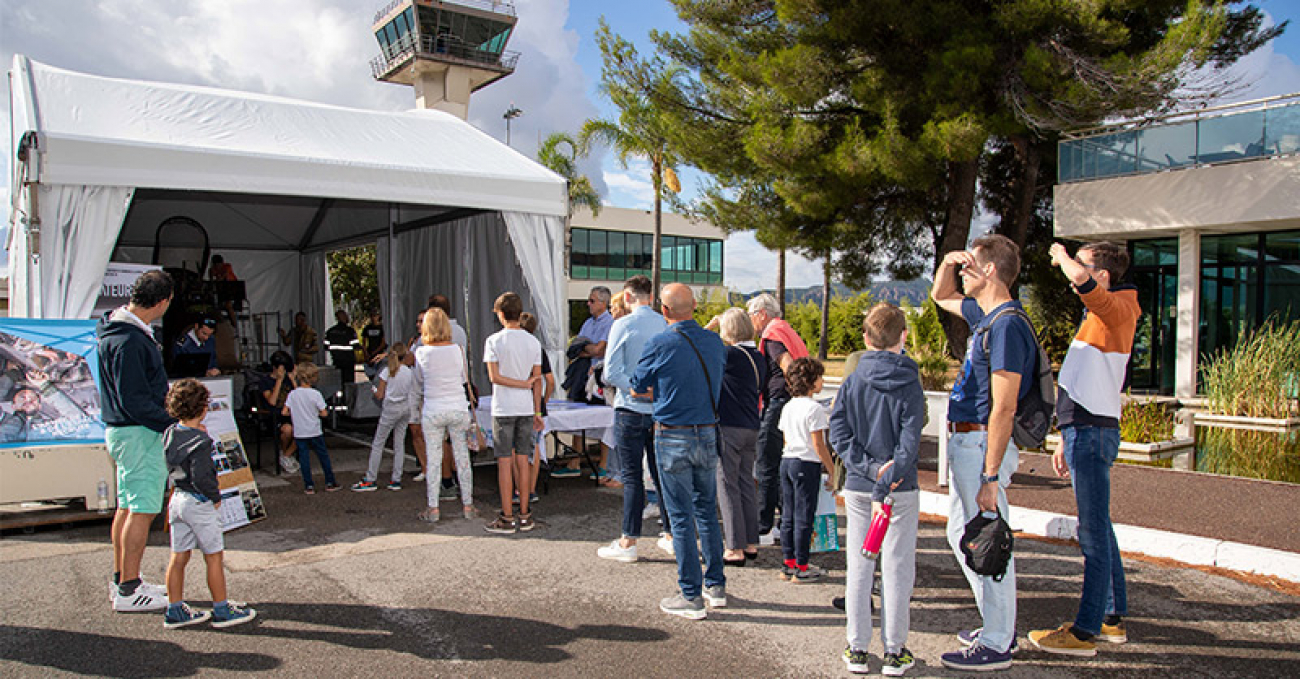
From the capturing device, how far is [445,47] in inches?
2050

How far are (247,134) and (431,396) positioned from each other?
371cm

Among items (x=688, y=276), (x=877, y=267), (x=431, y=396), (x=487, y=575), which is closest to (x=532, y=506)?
(x=431, y=396)

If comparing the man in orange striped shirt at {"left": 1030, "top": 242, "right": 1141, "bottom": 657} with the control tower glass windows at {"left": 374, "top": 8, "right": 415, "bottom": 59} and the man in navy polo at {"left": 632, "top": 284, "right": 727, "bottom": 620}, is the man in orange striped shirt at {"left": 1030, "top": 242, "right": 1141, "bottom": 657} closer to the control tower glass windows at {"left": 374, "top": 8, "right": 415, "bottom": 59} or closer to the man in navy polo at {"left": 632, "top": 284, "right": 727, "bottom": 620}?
the man in navy polo at {"left": 632, "top": 284, "right": 727, "bottom": 620}

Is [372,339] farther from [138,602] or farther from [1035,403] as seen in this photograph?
[1035,403]

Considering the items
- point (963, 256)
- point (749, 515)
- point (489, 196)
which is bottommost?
point (749, 515)

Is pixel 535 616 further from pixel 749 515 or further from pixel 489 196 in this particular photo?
pixel 489 196

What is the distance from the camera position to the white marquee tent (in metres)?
6.64

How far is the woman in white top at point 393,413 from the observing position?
7426mm

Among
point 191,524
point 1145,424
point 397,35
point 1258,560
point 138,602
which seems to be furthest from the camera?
point 397,35

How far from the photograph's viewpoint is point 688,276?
Answer: 163 ft

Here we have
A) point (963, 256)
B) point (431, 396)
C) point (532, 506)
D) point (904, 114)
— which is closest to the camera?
point (963, 256)

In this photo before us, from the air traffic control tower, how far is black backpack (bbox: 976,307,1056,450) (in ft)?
174

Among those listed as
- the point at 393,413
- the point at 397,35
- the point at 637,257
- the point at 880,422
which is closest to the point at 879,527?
the point at 880,422

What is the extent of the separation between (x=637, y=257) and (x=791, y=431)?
43.6 metres
